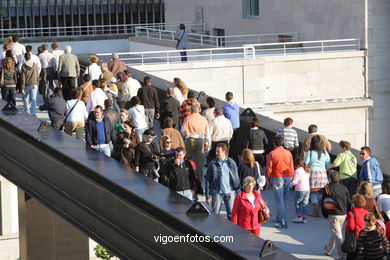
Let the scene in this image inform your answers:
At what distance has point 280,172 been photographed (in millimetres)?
14305

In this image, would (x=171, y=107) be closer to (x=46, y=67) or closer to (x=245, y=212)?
(x=46, y=67)

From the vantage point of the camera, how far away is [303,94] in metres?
34.7

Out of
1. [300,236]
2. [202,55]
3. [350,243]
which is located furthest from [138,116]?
[202,55]

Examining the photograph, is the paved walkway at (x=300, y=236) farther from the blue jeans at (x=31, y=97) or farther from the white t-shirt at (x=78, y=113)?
the blue jeans at (x=31, y=97)

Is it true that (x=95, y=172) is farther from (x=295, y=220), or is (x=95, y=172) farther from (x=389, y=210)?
(x=295, y=220)

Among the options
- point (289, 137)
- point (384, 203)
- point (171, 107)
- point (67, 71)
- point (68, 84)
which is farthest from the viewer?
point (68, 84)

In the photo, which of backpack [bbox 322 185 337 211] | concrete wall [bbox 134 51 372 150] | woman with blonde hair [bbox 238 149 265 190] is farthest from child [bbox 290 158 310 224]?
concrete wall [bbox 134 51 372 150]

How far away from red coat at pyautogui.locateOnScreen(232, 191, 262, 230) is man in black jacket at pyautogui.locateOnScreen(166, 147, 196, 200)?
122 cm

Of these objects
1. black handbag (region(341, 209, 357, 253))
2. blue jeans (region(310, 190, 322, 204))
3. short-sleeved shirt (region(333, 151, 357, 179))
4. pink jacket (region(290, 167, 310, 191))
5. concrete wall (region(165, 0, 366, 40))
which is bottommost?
blue jeans (region(310, 190, 322, 204))

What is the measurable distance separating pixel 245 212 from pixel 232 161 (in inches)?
69.3

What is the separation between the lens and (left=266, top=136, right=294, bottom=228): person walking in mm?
14195

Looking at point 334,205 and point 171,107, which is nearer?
point 334,205

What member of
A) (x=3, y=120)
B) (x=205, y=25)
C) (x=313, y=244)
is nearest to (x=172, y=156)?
(x=313, y=244)

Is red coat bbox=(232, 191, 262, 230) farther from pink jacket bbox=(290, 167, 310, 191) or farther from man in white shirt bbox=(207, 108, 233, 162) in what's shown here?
man in white shirt bbox=(207, 108, 233, 162)
